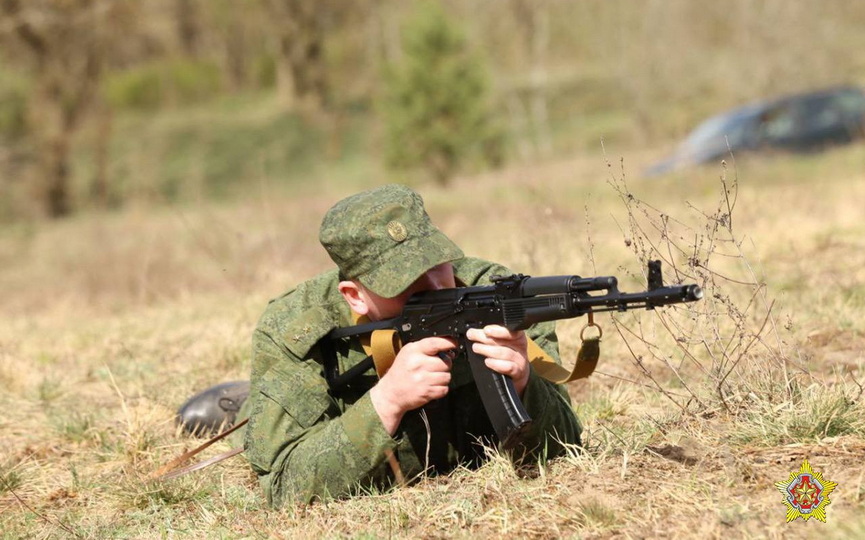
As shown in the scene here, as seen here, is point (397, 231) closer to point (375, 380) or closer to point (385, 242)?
point (385, 242)

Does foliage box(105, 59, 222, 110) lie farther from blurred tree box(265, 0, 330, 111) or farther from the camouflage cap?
the camouflage cap

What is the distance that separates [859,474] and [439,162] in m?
23.2

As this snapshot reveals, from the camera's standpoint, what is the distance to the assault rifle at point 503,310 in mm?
2730

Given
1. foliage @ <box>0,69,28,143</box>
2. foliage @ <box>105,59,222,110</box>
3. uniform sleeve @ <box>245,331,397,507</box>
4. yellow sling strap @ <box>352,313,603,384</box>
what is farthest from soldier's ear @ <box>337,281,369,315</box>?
foliage @ <box>105,59,222,110</box>

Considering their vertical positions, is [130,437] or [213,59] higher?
[213,59]

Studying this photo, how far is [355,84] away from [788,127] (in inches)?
1174

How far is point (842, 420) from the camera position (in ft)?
10.6

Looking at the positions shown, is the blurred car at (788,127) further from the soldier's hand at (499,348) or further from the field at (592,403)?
the soldier's hand at (499,348)

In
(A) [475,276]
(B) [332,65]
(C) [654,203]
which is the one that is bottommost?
(C) [654,203]

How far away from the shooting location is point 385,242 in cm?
311

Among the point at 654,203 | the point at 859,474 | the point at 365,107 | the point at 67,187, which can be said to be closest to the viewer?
the point at 859,474

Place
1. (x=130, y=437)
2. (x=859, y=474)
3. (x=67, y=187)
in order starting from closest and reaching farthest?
(x=859, y=474) → (x=130, y=437) → (x=67, y=187)

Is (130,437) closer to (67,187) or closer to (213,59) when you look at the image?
(67,187)

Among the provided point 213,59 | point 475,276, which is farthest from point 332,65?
point 475,276
